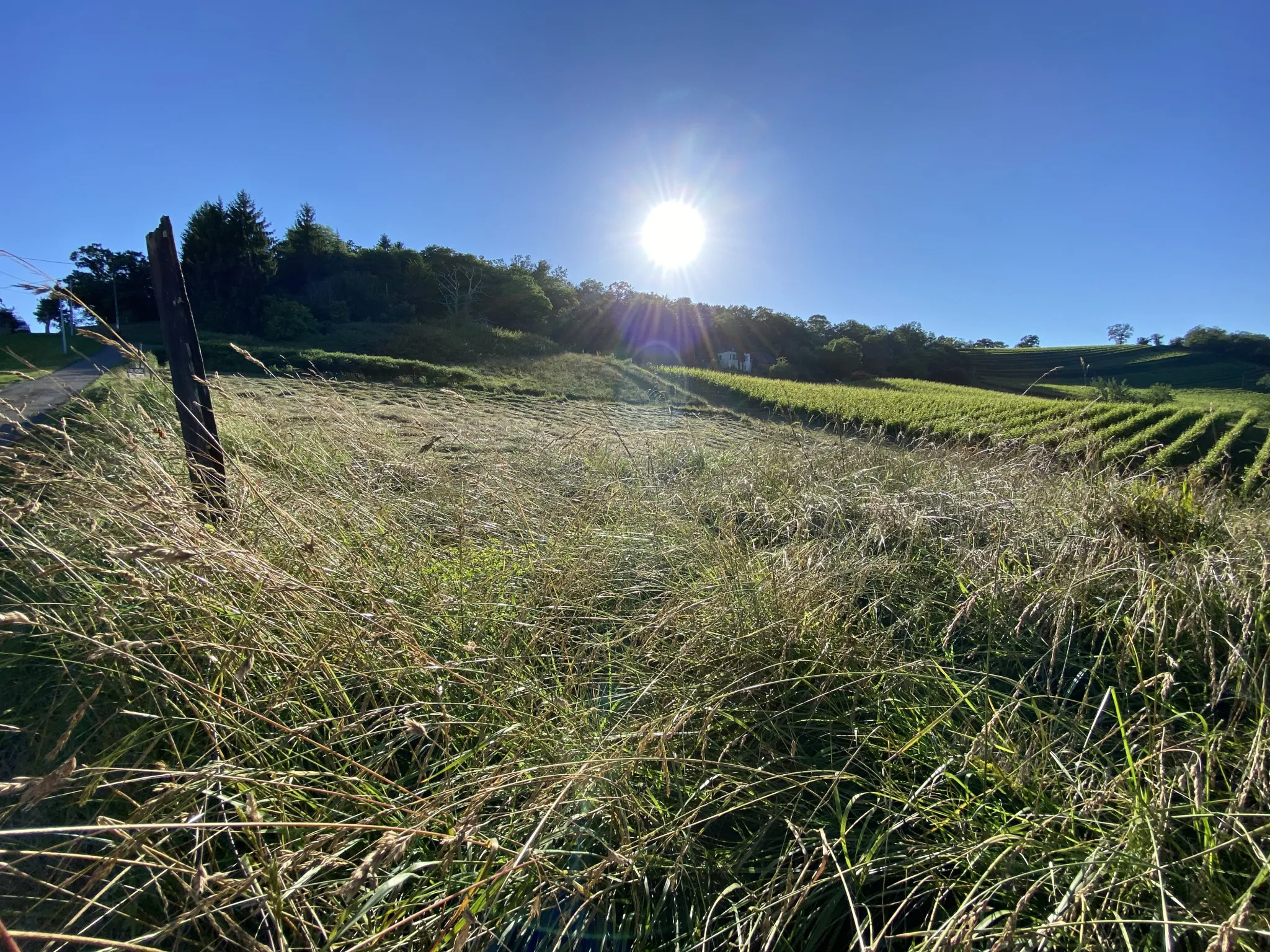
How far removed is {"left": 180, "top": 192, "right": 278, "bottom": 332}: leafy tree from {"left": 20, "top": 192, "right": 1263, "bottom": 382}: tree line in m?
0.05

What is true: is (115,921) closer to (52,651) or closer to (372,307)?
(52,651)

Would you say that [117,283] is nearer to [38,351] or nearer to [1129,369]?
[38,351]

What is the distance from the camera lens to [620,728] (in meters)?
1.49

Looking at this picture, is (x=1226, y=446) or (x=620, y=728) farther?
(x=1226, y=446)

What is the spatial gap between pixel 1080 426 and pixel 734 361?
25114 mm

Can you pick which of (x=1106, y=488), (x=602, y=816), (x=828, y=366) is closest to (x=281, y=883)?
(x=602, y=816)

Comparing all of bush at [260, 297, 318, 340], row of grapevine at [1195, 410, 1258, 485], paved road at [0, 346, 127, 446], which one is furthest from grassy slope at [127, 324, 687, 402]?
row of grapevine at [1195, 410, 1258, 485]

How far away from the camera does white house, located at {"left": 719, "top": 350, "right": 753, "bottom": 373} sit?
29.7m

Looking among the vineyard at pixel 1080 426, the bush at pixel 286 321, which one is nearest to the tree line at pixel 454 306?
the bush at pixel 286 321

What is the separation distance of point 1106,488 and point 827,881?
3.17 meters

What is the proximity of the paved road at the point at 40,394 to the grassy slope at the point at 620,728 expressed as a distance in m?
0.40

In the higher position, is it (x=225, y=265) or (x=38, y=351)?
(x=225, y=265)

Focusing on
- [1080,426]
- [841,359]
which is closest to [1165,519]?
[1080,426]

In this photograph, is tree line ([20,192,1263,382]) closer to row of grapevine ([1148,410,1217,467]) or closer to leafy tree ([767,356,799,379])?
leafy tree ([767,356,799,379])
